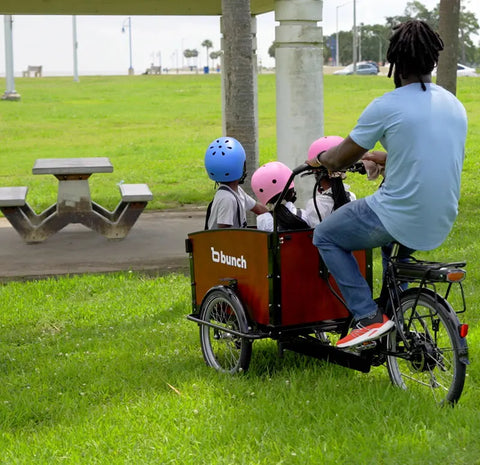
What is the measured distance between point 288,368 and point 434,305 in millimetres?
1205

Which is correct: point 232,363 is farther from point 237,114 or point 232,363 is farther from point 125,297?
point 237,114

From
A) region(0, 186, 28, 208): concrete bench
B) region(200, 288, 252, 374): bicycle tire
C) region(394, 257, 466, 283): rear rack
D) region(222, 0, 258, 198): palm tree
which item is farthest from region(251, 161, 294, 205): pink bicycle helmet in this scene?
region(0, 186, 28, 208): concrete bench

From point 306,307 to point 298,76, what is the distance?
5.05 metres

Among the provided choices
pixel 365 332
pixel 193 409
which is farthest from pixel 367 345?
pixel 193 409

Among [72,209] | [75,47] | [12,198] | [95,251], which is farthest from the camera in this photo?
[75,47]

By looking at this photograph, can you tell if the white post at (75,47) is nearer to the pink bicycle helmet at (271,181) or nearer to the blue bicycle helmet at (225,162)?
the blue bicycle helmet at (225,162)

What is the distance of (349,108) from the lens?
1264 inches

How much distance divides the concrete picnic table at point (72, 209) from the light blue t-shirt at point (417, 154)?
5794 millimetres

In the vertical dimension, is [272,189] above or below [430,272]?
above

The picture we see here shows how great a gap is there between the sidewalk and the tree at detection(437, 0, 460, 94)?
12.0 ft

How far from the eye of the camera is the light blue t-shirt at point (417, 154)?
4234mm

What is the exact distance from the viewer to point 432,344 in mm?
4438

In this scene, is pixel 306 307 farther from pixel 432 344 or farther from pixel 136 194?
pixel 136 194

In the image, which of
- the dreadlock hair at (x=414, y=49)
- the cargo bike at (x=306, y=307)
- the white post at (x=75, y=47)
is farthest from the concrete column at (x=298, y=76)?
the white post at (x=75, y=47)
